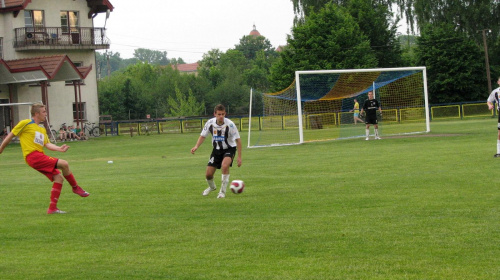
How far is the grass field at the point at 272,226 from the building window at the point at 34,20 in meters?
33.4

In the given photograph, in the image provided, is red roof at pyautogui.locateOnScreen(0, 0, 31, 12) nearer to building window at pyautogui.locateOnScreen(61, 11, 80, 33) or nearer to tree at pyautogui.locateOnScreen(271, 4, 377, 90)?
building window at pyautogui.locateOnScreen(61, 11, 80, 33)

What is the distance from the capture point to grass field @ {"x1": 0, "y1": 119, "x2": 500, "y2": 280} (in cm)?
623

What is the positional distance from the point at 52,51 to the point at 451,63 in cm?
3186

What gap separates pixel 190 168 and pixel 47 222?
8645mm

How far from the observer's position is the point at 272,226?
328 inches

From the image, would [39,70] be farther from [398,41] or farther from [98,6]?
[398,41]

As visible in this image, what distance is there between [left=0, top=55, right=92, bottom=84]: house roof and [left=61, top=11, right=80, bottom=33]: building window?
19.8 feet

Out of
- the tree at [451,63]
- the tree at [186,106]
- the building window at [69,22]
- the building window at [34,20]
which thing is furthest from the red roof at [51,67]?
the tree at [186,106]

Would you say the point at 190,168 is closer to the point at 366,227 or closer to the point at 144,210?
the point at 144,210

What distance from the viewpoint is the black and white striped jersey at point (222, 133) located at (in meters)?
11.7

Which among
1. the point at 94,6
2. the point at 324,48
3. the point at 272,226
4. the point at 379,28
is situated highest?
the point at 94,6

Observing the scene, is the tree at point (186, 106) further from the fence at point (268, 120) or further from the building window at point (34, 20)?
the building window at point (34, 20)

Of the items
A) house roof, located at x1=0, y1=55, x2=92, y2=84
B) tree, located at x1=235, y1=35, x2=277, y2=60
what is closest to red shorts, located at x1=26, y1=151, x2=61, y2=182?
house roof, located at x1=0, y1=55, x2=92, y2=84

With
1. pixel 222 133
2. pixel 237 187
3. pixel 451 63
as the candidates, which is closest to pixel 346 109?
pixel 451 63
